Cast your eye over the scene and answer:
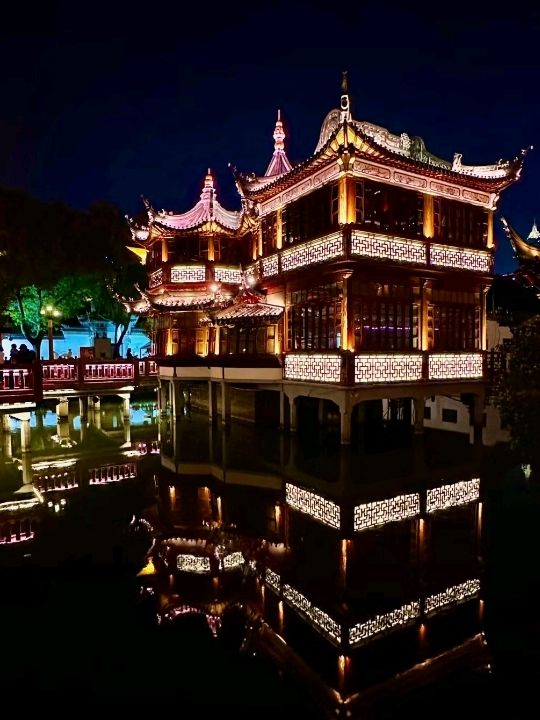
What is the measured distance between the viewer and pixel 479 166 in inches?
615

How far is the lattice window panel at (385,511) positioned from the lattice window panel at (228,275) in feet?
46.4

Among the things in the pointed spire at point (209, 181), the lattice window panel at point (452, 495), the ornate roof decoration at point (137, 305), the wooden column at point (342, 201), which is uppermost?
the pointed spire at point (209, 181)

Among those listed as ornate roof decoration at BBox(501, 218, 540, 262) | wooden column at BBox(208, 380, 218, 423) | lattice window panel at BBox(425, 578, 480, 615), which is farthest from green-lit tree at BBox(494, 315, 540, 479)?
wooden column at BBox(208, 380, 218, 423)

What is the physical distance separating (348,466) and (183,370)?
31.3 ft

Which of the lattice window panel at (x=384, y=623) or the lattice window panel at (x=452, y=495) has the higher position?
the lattice window panel at (x=452, y=495)

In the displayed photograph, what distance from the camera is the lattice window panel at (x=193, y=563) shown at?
6.54 meters

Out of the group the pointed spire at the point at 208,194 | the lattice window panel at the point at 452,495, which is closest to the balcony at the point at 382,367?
the lattice window panel at the point at 452,495

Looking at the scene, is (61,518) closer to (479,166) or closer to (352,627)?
(352,627)

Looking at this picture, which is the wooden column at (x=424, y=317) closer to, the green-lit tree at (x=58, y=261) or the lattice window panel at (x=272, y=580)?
the lattice window panel at (x=272, y=580)

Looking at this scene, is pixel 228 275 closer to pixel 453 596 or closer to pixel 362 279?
pixel 362 279

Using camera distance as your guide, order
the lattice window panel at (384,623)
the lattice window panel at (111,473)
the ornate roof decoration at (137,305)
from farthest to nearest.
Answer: the ornate roof decoration at (137,305) < the lattice window panel at (111,473) < the lattice window panel at (384,623)

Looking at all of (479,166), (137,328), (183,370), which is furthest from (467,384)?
(137,328)

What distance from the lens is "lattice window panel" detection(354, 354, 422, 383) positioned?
13.0 m

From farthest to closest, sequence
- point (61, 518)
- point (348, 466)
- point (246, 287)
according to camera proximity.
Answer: point (246, 287), point (348, 466), point (61, 518)
